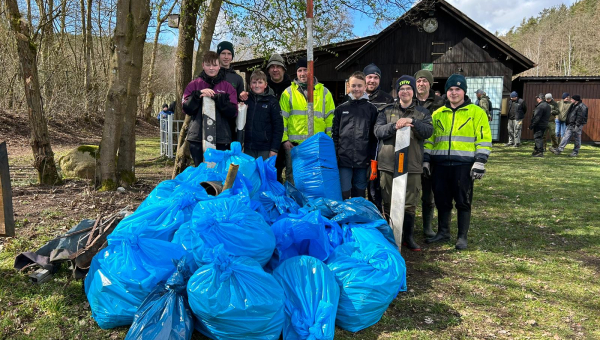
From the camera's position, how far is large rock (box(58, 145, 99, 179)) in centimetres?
766

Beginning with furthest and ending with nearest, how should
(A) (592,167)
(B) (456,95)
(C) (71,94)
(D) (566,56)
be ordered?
(D) (566,56), (C) (71,94), (A) (592,167), (B) (456,95)

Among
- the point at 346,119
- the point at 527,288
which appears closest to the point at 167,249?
the point at 346,119

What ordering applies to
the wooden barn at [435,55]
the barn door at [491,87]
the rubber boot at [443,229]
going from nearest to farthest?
the rubber boot at [443,229] → the wooden barn at [435,55] → the barn door at [491,87]

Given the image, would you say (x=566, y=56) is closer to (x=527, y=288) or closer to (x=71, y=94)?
(x=71, y=94)

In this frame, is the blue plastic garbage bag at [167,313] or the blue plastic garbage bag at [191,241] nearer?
the blue plastic garbage bag at [167,313]

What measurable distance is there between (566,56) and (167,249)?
6510 cm

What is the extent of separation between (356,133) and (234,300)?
2.51 meters

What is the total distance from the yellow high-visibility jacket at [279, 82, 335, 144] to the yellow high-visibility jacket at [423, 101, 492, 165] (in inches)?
51.2

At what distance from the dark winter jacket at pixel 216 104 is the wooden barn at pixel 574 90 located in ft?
57.6

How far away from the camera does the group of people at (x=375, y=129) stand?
13.8 ft

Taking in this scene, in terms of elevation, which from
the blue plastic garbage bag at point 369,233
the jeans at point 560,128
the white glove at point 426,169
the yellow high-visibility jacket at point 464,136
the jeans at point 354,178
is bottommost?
the blue plastic garbage bag at point 369,233

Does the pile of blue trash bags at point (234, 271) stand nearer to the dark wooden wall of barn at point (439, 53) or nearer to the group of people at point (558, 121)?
the group of people at point (558, 121)

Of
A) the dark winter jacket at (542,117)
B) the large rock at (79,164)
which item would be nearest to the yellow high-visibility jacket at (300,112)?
the large rock at (79,164)

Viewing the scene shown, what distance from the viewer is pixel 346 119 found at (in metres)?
4.42
